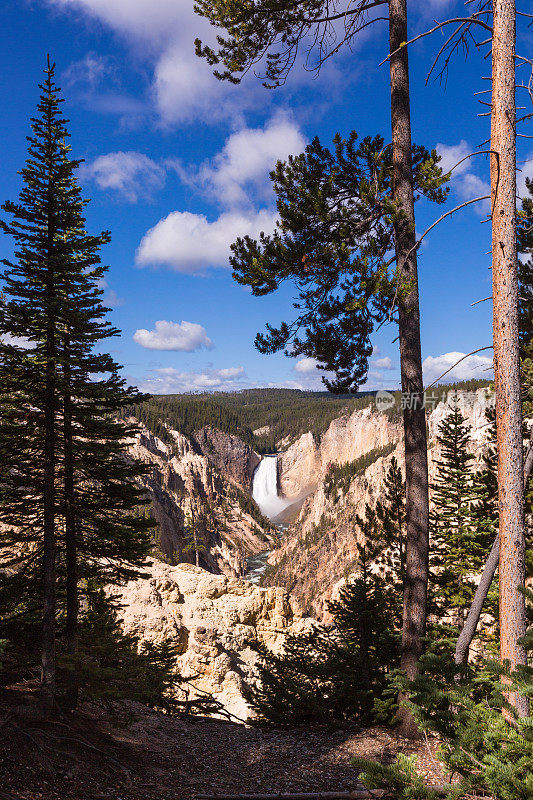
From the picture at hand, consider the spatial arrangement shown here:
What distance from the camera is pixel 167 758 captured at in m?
7.13

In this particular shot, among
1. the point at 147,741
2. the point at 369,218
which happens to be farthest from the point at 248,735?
the point at 369,218

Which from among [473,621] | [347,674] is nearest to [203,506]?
[347,674]

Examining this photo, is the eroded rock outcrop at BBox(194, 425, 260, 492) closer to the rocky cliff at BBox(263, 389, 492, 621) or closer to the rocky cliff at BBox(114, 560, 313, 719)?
the rocky cliff at BBox(263, 389, 492, 621)

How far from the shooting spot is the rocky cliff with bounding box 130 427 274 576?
77562 mm

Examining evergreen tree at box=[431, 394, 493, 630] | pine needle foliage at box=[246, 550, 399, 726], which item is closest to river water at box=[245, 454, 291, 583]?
evergreen tree at box=[431, 394, 493, 630]

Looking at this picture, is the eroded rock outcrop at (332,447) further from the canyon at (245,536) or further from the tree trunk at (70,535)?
the tree trunk at (70,535)

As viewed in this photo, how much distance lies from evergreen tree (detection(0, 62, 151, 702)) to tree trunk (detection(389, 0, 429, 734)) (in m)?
4.59

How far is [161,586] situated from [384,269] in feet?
56.4

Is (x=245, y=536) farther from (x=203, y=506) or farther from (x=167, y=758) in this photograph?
(x=167, y=758)

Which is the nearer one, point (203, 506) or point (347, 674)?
point (347, 674)

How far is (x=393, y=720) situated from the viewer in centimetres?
671

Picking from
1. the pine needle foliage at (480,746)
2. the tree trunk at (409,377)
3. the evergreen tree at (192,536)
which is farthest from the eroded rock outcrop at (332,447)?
the pine needle foliage at (480,746)

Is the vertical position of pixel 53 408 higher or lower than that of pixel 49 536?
higher

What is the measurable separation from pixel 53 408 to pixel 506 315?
6448mm
